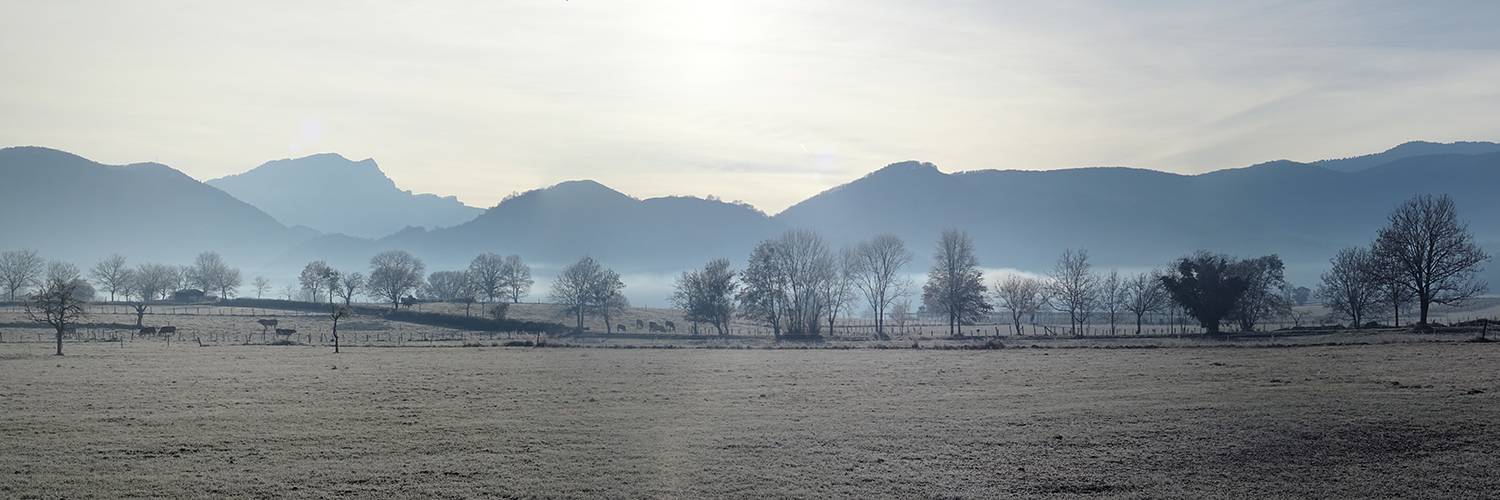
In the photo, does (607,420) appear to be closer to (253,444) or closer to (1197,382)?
(253,444)

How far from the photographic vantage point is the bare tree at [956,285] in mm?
115000

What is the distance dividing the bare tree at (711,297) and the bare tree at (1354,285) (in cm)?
7430

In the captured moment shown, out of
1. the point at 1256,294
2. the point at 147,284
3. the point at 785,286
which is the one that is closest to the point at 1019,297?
the point at 1256,294

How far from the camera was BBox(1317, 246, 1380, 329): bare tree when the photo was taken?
9675 cm

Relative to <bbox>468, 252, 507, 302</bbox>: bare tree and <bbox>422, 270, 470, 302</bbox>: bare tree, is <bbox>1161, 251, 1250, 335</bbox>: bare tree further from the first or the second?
<bbox>422, 270, 470, 302</bbox>: bare tree

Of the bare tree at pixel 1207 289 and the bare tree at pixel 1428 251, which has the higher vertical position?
the bare tree at pixel 1428 251

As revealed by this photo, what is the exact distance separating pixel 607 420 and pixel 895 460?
1029 cm

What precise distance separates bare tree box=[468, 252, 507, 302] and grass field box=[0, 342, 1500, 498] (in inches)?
4933

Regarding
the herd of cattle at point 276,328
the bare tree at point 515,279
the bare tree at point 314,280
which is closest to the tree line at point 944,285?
the bare tree at point 314,280

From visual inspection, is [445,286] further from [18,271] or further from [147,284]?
[18,271]

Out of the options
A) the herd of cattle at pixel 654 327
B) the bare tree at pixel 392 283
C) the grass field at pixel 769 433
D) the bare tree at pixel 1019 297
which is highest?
the bare tree at pixel 392 283

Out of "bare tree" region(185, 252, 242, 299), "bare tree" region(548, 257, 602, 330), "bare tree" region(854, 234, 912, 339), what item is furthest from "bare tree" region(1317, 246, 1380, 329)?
"bare tree" region(185, 252, 242, 299)

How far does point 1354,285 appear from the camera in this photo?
103562 mm

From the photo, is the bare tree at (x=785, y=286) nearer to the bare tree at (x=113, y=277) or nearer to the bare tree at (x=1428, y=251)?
the bare tree at (x=1428, y=251)
